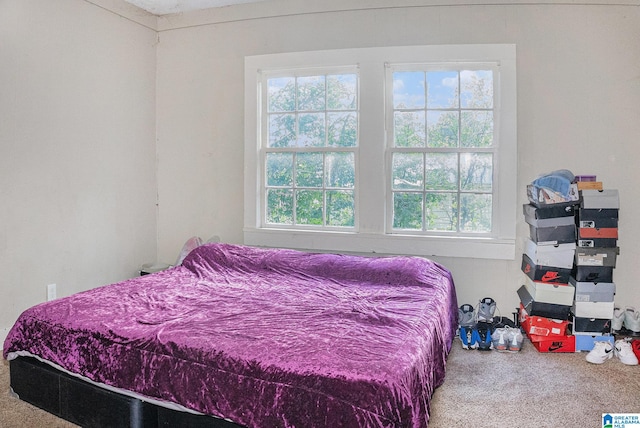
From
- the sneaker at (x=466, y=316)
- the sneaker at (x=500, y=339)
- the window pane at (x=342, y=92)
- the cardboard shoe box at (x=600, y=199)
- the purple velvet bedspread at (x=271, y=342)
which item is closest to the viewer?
the purple velvet bedspread at (x=271, y=342)

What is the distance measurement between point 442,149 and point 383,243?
90cm

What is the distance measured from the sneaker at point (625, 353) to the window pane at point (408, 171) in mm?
1729

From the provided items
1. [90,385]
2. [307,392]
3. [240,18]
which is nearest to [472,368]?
[307,392]

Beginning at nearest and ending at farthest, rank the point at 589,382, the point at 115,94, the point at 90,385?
1. the point at 90,385
2. the point at 589,382
3. the point at 115,94

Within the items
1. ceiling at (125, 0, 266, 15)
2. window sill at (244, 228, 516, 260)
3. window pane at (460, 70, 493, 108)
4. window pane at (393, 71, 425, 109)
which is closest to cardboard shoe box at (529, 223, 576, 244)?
window sill at (244, 228, 516, 260)

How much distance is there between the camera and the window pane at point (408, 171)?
3.66m

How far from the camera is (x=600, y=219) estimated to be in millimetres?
2941

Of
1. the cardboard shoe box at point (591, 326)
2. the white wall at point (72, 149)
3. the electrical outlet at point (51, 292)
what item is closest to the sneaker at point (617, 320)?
the cardboard shoe box at point (591, 326)

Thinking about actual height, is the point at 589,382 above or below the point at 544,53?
below

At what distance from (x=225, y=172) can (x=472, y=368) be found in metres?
2.63

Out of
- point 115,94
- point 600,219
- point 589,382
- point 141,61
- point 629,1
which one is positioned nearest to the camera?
point 589,382

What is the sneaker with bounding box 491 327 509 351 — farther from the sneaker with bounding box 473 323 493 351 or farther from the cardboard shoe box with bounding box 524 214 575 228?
the cardboard shoe box with bounding box 524 214 575 228

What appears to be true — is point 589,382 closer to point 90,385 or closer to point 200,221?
point 90,385

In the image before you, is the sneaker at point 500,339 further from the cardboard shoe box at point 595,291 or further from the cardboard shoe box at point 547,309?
the cardboard shoe box at point 595,291
